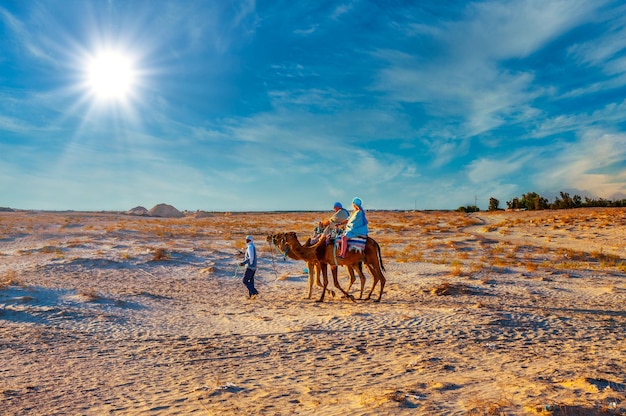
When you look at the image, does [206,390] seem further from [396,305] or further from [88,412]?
[396,305]

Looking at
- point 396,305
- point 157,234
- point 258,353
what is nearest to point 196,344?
point 258,353

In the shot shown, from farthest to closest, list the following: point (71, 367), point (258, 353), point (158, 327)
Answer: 1. point (158, 327)
2. point (258, 353)
3. point (71, 367)

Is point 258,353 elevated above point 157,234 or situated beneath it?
situated beneath

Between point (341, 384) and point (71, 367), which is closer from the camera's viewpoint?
point (341, 384)

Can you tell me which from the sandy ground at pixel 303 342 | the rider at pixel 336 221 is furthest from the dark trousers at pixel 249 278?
the rider at pixel 336 221

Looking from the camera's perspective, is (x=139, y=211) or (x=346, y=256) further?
(x=139, y=211)

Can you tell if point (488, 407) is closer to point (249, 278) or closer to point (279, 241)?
point (279, 241)

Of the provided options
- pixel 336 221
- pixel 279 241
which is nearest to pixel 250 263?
pixel 279 241

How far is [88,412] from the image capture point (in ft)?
19.7

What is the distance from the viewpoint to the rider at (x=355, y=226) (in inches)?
514

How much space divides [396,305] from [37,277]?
13414 millimetres

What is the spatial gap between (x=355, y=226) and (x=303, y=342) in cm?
456

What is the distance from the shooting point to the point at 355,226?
1309 cm

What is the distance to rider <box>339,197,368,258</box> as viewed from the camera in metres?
13.1
